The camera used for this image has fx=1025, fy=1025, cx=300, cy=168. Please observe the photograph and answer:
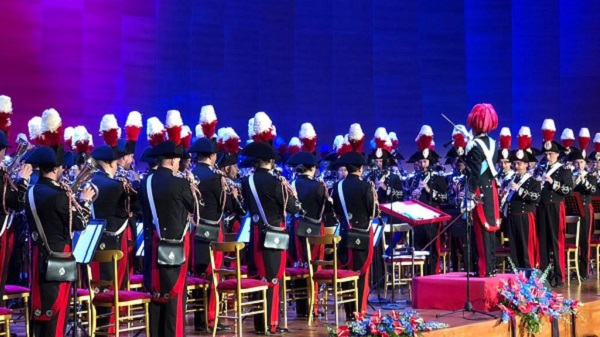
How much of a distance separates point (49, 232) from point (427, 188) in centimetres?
787

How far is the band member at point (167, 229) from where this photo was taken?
27.9 ft

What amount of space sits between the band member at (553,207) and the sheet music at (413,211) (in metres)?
2.90

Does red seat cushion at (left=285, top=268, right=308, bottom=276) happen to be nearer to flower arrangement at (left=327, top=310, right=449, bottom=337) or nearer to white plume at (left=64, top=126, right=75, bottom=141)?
flower arrangement at (left=327, top=310, right=449, bottom=337)

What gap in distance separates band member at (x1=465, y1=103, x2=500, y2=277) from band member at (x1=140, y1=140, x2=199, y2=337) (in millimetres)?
2821

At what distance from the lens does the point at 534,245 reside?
13.6 metres

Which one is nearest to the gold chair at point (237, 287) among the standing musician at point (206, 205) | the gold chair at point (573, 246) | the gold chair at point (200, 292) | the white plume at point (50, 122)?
the gold chair at point (200, 292)

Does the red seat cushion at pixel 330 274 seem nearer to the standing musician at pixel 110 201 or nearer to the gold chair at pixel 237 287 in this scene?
the gold chair at pixel 237 287

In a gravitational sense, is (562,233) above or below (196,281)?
above

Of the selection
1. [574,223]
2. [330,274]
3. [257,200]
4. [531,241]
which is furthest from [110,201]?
[574,223]

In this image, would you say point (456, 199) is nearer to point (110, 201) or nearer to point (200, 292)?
point (200, 292)

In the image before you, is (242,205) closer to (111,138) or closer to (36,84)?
(111,138)

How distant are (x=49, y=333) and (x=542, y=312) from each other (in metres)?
4.41

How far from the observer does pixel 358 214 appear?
10594 mm

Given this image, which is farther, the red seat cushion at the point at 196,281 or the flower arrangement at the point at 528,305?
the red seat cushion at the point at 196,281
